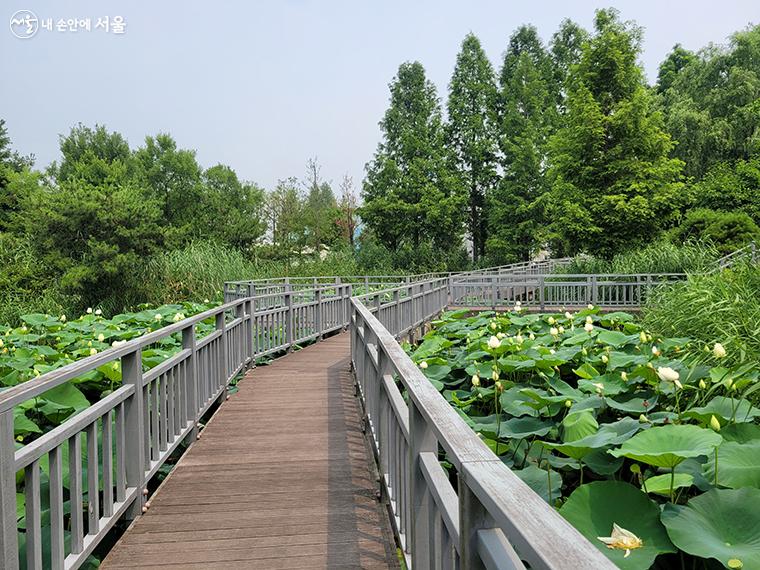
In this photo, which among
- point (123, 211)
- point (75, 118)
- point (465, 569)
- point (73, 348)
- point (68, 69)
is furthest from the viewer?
point (75, 118)

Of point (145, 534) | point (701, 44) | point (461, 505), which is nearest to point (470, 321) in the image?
point (145, 534)

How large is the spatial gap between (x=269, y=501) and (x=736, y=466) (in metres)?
2.47

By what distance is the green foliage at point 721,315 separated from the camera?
5.04 metres

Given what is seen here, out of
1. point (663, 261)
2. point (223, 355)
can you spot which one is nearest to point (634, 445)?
point (223, 355)

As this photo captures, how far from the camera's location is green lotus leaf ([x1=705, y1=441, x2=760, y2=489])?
7.57 feet

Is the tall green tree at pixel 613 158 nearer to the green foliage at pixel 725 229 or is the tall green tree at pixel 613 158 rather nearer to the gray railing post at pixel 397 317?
the green foliage at pixel 725 229

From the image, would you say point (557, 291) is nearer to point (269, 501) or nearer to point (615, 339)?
point (615, 339)

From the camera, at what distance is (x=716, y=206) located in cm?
2588

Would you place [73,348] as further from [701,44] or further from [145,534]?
[701,44]

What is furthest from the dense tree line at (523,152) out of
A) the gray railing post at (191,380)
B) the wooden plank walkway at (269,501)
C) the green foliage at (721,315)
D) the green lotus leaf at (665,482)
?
the green lotus leaf at (665,482)

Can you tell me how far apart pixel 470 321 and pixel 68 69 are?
43.1ft

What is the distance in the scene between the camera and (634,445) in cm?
221

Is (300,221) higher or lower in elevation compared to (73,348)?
higher

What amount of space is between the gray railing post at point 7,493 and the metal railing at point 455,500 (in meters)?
1.31
